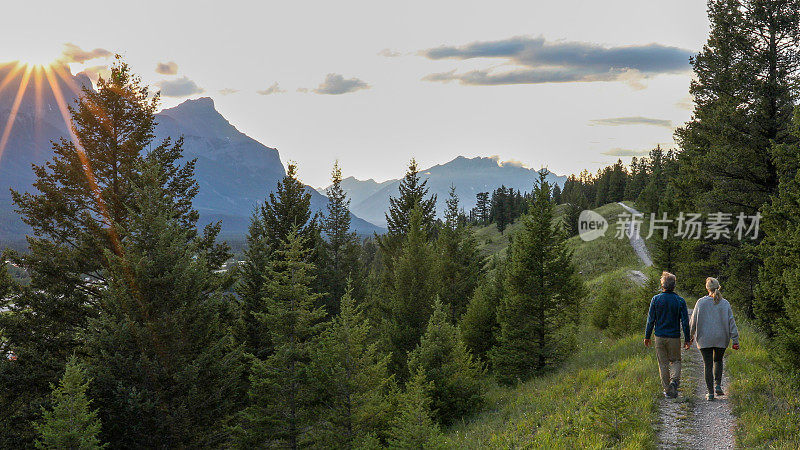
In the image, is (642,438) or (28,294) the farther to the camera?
(28,294)

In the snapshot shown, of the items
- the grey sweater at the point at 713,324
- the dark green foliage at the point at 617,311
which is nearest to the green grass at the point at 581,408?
the grey sweater at the point at 713,324

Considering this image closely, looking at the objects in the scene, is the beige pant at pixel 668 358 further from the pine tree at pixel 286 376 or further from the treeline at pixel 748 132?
the pine tree at pixel 286 376

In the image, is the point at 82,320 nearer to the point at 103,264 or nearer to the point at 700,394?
the point at 103,264

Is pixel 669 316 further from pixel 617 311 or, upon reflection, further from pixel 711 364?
pixel 617 311

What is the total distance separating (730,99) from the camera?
20172 mm

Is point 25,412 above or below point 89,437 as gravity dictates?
below

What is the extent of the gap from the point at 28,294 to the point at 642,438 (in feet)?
66.2

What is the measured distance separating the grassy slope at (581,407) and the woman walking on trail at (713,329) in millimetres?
1311

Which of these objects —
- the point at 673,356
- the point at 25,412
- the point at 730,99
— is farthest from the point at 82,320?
the point at 730,99

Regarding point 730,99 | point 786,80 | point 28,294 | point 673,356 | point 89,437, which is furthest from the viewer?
point 730,99

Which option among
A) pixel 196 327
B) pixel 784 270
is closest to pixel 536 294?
pixel 784 270

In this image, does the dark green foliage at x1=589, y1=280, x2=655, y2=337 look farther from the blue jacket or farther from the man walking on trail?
the blue jacket

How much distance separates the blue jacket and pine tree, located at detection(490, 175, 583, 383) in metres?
6.44

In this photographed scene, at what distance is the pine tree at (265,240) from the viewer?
1917 centimetres
